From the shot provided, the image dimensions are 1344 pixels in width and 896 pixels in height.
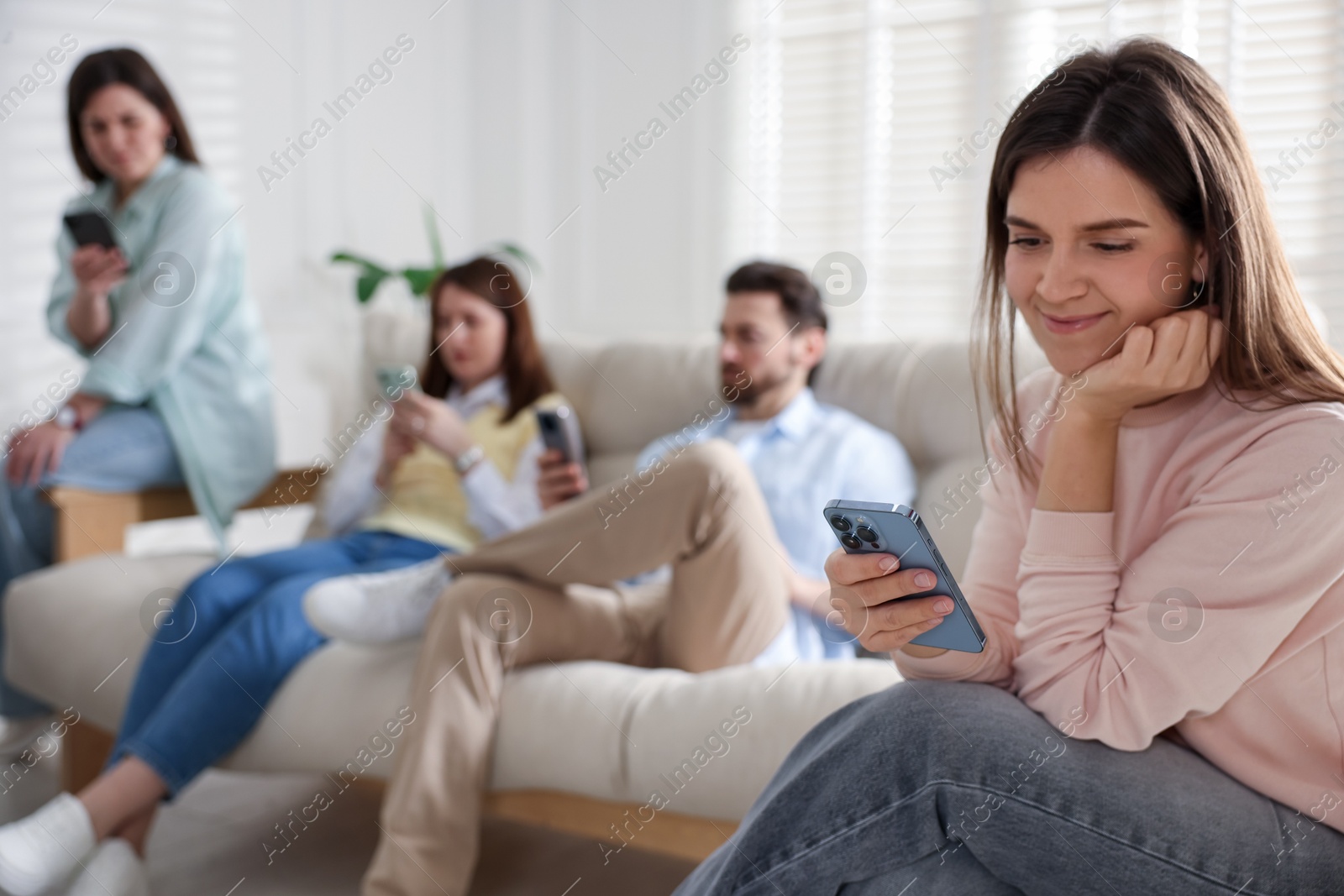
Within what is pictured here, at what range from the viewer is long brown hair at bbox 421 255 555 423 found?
2146 millimetres

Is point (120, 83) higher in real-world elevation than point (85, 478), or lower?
higher

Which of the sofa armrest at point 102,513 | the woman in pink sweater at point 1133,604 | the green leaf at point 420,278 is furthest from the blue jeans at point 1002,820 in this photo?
the green leaf at point 420,278

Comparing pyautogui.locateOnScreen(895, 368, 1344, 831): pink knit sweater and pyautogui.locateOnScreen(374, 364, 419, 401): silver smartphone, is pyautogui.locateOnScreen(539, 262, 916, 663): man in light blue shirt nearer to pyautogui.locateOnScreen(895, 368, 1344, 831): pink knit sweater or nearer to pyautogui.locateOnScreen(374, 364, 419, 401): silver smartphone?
pyautogui.locateOnScreen(374, 364, 419, 401): silver smartphone

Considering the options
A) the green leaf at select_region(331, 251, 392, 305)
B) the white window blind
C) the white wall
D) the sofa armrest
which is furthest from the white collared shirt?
the white window blind

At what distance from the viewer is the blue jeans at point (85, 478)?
209 centimetres

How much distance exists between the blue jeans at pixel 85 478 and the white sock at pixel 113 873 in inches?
31.8

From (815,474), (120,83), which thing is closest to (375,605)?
(815,474)

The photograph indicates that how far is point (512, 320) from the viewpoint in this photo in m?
2.18

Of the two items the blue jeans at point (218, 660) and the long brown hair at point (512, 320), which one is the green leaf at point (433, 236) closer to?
the long brown hair at point (512, 320)

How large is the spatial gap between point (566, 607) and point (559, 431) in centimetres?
38

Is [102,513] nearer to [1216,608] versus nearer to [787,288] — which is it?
[787,288]

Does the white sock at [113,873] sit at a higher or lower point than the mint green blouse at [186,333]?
lower

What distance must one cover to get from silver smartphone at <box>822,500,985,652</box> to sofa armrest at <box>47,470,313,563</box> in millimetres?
1694

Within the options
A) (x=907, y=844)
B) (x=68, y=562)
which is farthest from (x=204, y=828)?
(x=907, y=844)
